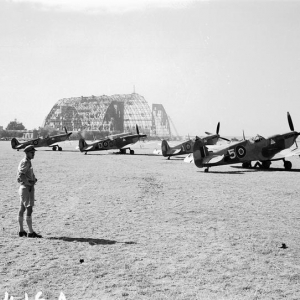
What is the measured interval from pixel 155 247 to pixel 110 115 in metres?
145

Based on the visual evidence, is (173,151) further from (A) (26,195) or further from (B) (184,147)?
(A) (26,195)

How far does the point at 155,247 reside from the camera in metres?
6.68

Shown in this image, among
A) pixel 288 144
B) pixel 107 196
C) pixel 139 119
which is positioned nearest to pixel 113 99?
pixel 139 119

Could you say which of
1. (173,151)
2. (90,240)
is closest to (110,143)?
(173,151)

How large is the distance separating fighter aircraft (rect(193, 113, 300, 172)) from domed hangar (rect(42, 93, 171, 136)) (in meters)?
119

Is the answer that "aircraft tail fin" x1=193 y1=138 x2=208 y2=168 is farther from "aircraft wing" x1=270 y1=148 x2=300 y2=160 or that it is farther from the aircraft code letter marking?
"aircraft wing" x1=270 y1=148 x2=300 y2=160

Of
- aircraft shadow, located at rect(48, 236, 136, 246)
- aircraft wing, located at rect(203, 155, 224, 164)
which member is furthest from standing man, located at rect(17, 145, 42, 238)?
aircraft wing, located at rect(203, 155, 224, 164)

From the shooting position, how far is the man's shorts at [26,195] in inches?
283

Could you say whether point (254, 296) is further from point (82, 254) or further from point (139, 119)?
point (139, 119)

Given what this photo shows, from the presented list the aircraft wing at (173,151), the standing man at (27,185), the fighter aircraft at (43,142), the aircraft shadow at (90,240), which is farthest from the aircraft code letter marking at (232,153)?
the fighter aircraft at (43,142)

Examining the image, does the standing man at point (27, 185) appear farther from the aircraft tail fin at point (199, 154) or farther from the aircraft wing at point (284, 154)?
the aircraft wing at point (284, 154)

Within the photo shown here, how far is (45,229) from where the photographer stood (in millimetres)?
7992

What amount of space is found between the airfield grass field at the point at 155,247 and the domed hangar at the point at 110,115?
129 metres

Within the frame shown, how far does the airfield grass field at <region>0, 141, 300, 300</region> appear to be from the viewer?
4871 mm
